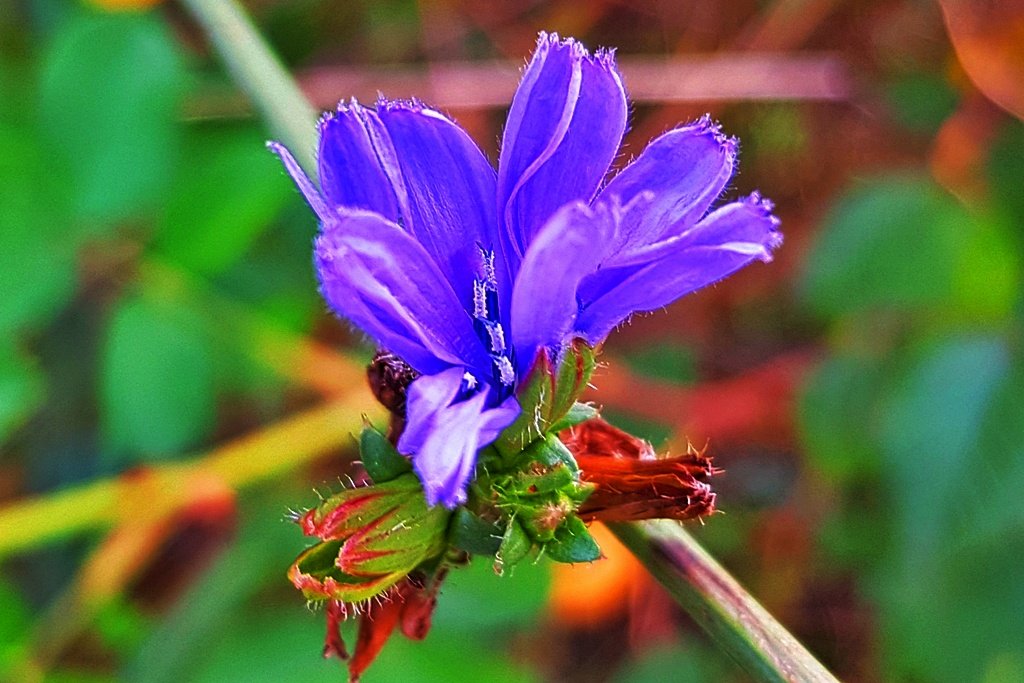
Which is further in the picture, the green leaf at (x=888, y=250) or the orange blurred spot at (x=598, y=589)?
the orange blurred spot at (x=598, y=589)

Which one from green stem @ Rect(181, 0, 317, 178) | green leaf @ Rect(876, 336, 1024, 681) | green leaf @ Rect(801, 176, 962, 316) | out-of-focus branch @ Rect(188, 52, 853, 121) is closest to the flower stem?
green stem @ Rect(181, 0, 317, 178)

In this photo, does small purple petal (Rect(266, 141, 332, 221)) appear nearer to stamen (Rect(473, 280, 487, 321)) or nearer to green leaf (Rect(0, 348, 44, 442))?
stamen (Rect(473, 280, 487, 321))

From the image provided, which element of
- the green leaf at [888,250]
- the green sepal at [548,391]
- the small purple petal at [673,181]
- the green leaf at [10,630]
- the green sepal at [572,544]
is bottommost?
the green leaf at [888,250]

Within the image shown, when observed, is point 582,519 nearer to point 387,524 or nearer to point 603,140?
point 387,524

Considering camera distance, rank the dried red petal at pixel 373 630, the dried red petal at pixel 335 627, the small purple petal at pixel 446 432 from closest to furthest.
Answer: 1. the small purple petal at pixel 446 432
2. the dried red petal at pixel 335 627
3. the dried red petal at pixel 373 630

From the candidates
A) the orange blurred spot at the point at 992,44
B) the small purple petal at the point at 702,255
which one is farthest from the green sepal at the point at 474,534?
the orange blurred spot at the point at 992,44

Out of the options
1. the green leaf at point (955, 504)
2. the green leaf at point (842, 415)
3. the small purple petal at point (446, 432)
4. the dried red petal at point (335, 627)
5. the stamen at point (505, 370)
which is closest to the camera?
the small purple petal at point (446, 432)

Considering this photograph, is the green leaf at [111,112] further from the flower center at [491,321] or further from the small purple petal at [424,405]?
the small purple petal at [424,405]
